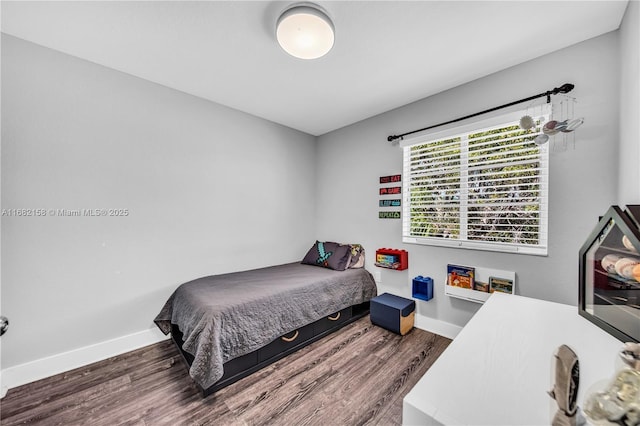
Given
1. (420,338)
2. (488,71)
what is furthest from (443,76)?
(420,338)

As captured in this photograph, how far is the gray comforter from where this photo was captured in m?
1.75

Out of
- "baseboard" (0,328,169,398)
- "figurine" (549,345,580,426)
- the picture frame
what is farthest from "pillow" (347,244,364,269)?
"figurine" (549,345,580,426)

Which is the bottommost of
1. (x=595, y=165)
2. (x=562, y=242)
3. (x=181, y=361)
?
(x=181, y=361)

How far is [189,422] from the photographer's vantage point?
4.88 ft

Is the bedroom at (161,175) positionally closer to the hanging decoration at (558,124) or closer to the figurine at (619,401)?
the hanging decoration at (558,124)

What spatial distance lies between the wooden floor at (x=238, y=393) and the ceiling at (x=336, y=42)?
8.25 ft

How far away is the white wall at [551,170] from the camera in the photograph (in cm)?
173

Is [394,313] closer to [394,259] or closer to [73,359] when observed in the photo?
[394,259]

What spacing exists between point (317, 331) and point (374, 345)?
0.57 m

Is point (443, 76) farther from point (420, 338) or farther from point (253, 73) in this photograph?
point (420, 338)

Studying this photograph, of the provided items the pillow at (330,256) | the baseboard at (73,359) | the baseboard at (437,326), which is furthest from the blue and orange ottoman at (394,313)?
the baseboard at (73,359)

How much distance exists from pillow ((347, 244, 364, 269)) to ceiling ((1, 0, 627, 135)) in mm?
1842

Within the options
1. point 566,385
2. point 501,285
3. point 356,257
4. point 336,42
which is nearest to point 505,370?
point 566,385

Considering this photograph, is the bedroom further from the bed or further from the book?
the bed
